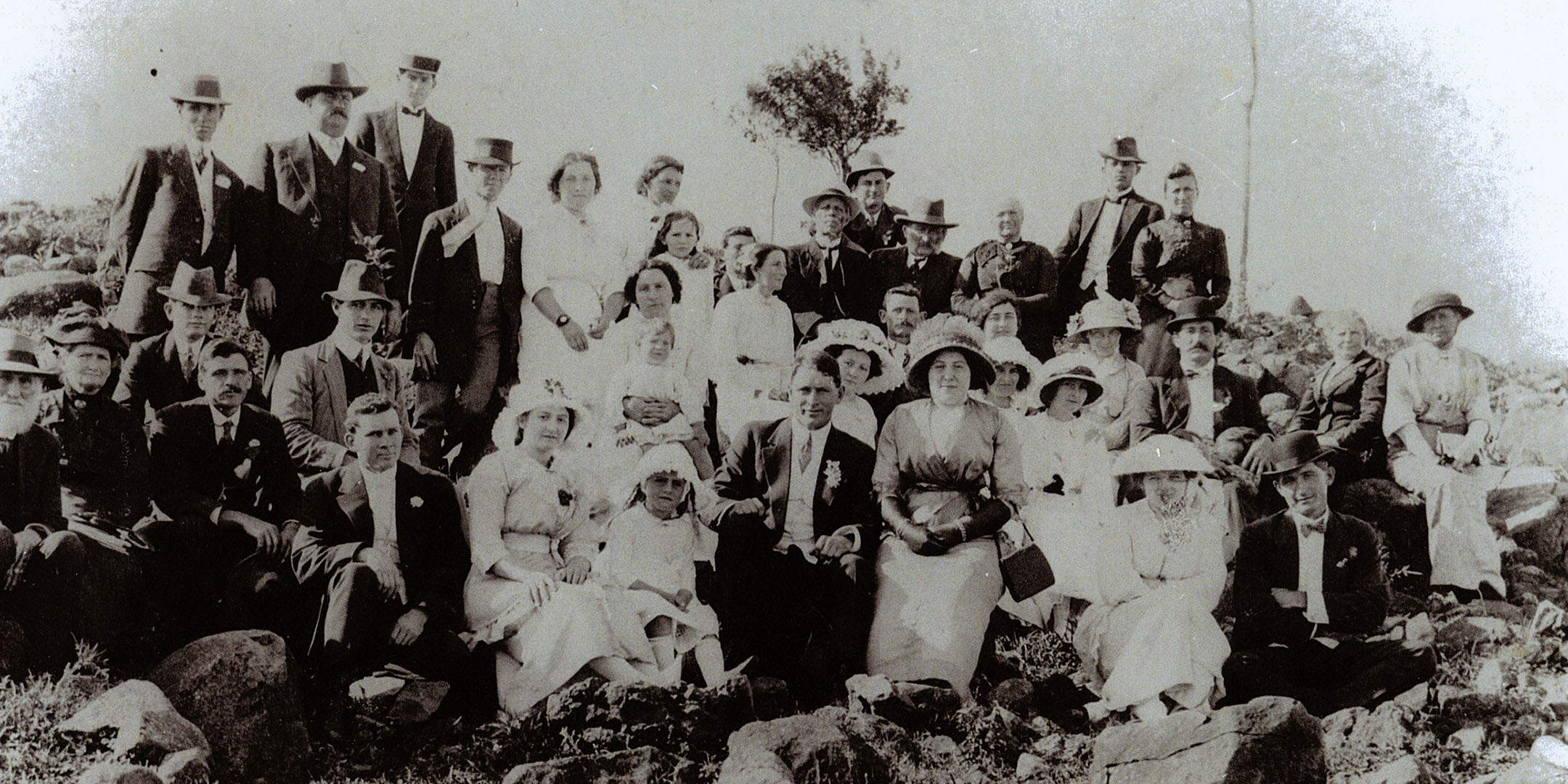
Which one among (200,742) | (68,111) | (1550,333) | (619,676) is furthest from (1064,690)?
(68,111)

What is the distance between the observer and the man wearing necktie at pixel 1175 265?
7852 millimetres

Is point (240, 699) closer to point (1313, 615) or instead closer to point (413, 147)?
point (413, 147)

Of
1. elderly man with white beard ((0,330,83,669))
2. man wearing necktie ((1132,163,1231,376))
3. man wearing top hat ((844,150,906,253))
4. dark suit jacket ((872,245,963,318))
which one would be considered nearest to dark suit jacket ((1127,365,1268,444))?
man wearing necktie ((1132,163,1231,376))

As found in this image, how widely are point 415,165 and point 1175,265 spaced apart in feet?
14.5

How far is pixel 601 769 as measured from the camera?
267 inches

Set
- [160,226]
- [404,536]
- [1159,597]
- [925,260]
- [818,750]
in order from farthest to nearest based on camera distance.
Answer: [925,260], [160,226], [1159,597], [404,536], [818,750]

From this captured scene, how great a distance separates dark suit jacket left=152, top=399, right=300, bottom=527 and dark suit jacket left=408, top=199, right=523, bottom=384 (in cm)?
97

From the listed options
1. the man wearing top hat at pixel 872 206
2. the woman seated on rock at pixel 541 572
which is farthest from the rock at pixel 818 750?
the man wearing top hat at pixel 872 206

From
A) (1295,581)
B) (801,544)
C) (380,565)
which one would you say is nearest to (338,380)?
(380,565)

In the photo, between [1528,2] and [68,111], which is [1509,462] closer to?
[1528,2]

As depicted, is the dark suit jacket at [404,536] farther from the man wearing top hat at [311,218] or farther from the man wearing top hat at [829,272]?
the man wearing top hat at [829,272]

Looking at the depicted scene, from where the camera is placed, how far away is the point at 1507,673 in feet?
25.1

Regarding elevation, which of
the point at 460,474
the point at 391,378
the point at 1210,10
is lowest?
the point at 460,474

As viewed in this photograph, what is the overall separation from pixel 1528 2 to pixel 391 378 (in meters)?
7.20
